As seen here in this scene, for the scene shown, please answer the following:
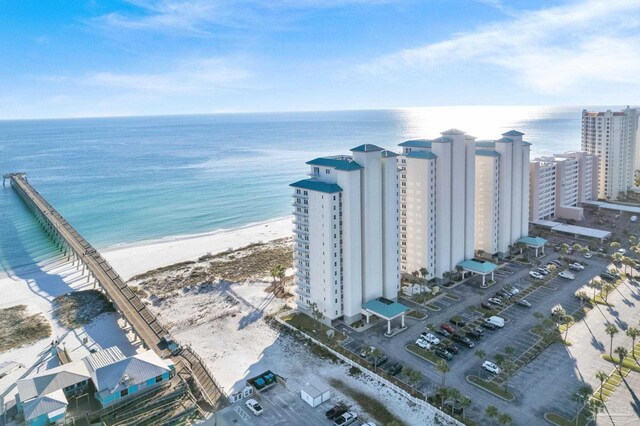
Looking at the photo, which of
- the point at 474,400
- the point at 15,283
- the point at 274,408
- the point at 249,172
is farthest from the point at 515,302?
the point at 249,172


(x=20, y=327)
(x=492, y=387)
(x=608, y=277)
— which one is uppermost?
(x=608, y=277)

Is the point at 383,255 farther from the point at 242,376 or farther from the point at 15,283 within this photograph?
the point at 15,283

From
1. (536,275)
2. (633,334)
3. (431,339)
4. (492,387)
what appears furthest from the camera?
(536,275)

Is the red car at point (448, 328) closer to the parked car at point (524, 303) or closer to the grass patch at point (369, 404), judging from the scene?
the parked car at point (524, 303)

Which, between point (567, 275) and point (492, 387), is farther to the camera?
point (567, 275)

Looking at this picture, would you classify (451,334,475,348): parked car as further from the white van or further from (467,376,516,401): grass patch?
(467,376,516,401): grass patch

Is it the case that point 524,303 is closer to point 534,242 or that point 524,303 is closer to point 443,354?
point 443,354

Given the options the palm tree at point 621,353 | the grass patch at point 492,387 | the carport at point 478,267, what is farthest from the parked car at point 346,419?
the carport at point 478,267

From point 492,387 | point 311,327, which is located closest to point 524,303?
point 492,387

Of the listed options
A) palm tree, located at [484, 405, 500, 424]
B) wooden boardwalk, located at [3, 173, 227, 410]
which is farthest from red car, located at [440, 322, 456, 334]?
wooden boardwalk, located at [3, 173, 227, 410]
